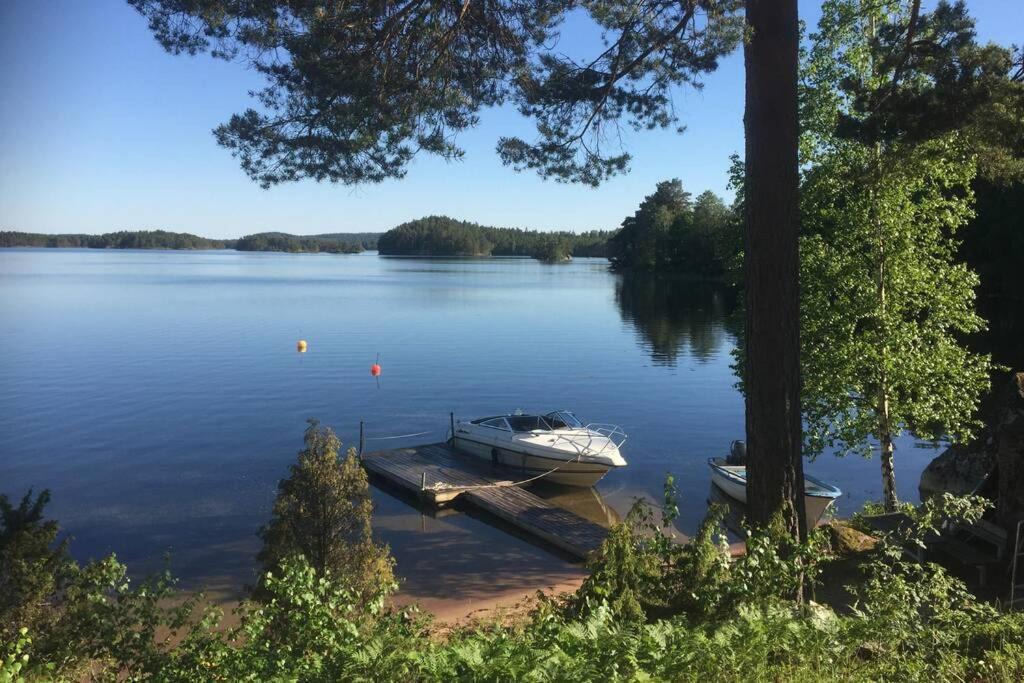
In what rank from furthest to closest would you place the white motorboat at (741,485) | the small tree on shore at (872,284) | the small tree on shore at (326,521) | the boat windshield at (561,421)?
the boat windshield at (561,421) → the white motorboat at (741,485) → the small tree on shore at (872,284) → the small tree on shore at (326,521)

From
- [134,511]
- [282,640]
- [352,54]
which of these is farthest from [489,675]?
[134,511]

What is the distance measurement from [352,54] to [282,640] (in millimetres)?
6047

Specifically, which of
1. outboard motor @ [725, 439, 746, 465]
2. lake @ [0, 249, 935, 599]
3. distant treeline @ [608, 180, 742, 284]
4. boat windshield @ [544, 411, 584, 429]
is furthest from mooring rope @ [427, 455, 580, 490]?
distant treeline @ [608, 180, 742, 284]

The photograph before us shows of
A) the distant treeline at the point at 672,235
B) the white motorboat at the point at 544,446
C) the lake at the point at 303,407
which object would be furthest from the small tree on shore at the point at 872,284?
the distant treeline at the point at 672,235

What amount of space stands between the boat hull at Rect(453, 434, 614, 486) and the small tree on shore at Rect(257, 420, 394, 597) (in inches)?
439

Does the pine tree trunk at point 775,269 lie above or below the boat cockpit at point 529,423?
above

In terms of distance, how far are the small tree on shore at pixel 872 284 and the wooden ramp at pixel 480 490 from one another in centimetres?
510

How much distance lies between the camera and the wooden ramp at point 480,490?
15477 mm

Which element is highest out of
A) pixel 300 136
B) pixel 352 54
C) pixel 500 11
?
pixel 500 11

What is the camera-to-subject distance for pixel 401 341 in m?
43.0

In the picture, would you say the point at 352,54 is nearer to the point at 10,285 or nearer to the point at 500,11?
the point at 500,11

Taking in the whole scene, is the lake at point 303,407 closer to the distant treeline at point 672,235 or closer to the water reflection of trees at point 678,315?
the water reflection of trees at point 678,315

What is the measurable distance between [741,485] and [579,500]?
4.00 metres

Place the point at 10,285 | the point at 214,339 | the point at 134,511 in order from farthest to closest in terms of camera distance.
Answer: the point at 10,285 < the point at 214,339 < the point at 134,511
